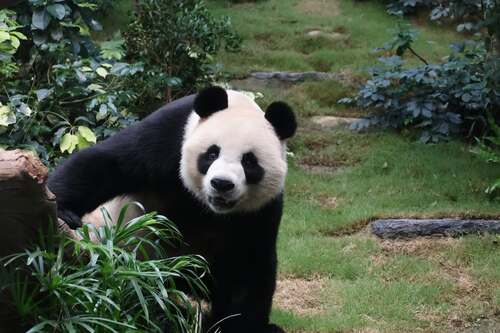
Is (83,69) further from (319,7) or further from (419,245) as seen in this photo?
(319,7)

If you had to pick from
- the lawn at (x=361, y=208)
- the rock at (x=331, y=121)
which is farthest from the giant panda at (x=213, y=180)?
the rock at (x=331, y=121)

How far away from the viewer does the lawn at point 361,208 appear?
5.30 meters

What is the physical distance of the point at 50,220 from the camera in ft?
9.84

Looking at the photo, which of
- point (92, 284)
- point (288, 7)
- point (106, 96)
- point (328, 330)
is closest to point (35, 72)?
point (106, 96)

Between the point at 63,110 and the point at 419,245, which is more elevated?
the point at 63,110

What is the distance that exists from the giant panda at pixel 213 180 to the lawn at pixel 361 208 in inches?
26.1

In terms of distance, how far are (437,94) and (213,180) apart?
17.9 feet

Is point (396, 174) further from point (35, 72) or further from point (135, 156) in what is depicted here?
point (135, 156)

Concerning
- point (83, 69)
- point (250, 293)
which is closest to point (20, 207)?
point (250, 293)

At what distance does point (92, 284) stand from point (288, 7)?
10.4 metres

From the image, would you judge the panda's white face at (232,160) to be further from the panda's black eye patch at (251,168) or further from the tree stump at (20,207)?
the tree stump at (20,207)

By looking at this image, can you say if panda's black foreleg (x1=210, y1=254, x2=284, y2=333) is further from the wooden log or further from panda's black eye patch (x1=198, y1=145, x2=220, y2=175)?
the wooden log

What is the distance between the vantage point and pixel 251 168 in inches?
162

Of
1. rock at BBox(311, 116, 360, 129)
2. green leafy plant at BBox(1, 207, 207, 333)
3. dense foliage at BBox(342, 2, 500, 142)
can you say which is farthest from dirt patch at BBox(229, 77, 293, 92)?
green leafy plant at BBox(1, 207, 207, 333)
